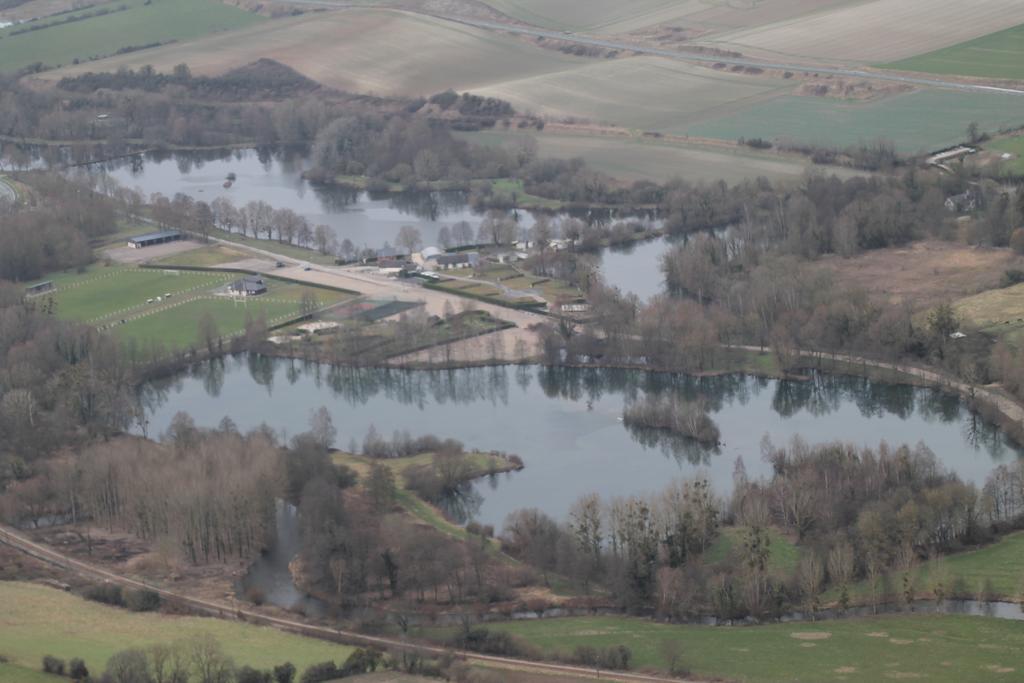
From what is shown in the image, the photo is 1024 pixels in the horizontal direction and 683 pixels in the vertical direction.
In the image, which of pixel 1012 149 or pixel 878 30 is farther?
pixel 878 30

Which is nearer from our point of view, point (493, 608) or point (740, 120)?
point (493, 608)

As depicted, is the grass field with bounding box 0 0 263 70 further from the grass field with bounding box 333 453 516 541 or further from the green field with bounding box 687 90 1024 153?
the grass field with bounding box 333 453 516 541

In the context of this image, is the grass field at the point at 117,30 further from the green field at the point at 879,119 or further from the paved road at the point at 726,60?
the green field at the point at 879,119

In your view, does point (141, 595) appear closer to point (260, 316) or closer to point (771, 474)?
point (771, 474)

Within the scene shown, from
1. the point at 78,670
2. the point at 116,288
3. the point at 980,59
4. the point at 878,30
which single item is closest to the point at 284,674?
the point at 78,670

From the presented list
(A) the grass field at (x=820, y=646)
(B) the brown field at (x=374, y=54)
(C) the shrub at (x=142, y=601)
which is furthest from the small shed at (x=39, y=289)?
(B) the brown field at (x=374, y=54)

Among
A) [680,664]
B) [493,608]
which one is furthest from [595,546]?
[680,664]

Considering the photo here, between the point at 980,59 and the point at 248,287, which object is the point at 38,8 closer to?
the point at 980,59

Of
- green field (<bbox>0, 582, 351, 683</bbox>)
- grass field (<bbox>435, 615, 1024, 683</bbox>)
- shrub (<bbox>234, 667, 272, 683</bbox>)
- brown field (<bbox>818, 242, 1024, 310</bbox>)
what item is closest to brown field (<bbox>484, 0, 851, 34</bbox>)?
brown field (<bbox>818, 242, 1024, 310</bbox>)
